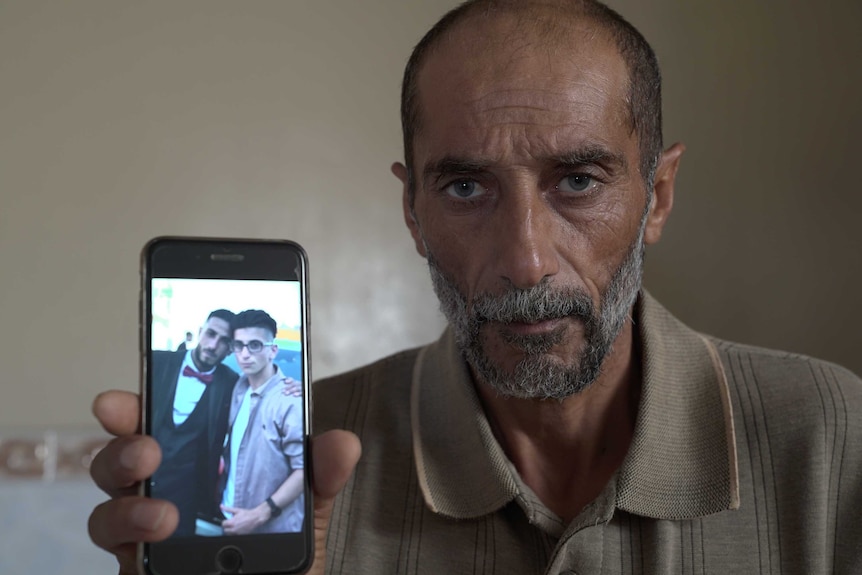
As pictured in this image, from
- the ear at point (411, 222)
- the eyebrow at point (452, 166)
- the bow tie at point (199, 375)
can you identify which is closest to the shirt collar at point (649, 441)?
the ear at point (411, 222)

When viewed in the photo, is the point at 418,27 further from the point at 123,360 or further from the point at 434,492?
the point at 434,492

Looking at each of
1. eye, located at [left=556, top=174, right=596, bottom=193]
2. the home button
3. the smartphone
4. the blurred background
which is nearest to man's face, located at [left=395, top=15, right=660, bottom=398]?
eye, located at [left=556, top=174, right=596, bottom=193]

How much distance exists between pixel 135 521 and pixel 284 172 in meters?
1.21

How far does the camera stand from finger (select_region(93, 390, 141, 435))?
0.71 meters

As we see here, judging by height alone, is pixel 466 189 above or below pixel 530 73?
below

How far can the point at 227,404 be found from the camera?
0.75 meters

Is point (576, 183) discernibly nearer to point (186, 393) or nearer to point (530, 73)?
point (530, 73)

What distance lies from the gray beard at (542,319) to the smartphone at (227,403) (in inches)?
8.4

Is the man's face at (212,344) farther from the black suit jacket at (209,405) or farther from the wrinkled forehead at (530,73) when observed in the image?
the wrinkled forehead at (530,73)

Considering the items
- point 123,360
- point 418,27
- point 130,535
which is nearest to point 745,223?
point 418,27

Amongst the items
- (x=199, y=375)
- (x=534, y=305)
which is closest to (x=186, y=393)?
(x=199, y=375)

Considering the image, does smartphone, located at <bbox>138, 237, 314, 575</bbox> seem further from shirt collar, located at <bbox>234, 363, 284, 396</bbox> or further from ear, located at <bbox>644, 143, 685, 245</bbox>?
ear, located at <bbox>644, 143, 685, 245</bbox>

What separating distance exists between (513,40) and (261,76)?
38.2 inches

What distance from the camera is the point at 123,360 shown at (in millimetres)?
1761
